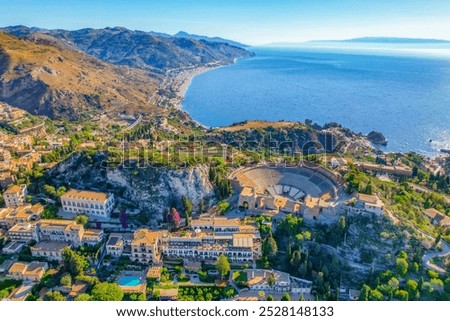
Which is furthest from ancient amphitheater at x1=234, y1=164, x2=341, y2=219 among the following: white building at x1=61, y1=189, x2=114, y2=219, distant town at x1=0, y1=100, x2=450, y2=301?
white building at x1=61, y1=189, x2=114, y2=219

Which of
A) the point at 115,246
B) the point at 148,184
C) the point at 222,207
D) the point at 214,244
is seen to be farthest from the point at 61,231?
the point at 222,207

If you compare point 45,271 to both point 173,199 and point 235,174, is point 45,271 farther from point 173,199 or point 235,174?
point 235,174

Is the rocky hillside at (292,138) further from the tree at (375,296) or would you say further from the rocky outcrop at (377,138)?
the tree at (375,296)

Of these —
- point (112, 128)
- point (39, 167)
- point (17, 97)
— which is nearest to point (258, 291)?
point (39, 167)

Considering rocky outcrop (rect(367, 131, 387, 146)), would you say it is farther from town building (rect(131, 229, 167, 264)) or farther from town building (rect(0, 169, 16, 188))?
town building (rect(0, 169, 16, 188))

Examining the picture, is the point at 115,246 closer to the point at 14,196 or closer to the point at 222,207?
the point at 222,207

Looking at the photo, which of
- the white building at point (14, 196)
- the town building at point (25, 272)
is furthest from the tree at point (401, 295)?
the white building at point (14, 196)
